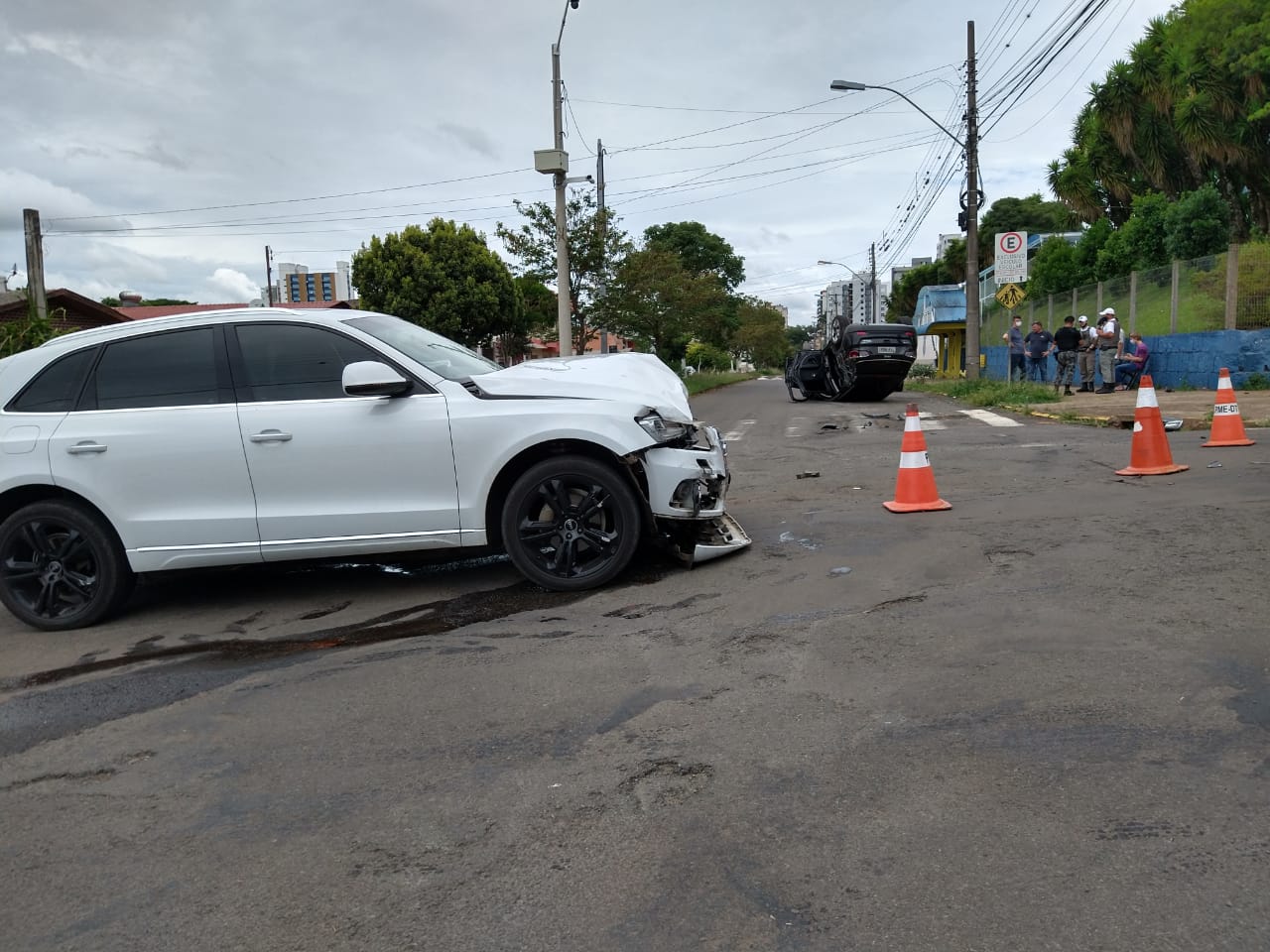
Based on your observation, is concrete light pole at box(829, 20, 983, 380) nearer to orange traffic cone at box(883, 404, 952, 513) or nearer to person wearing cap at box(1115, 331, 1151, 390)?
person wearing cap at box(1115, 331, 1151, 390)

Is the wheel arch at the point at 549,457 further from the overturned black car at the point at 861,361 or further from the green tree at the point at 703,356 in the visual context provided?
the green tree at the point at 703,356

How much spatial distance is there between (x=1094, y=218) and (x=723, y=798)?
143 ft

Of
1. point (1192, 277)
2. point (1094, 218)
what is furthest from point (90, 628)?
point (1094, 218)

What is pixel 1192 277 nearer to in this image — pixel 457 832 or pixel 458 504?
pixel 458 504

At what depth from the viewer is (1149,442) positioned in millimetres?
8664

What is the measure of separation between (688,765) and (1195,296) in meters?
19.2

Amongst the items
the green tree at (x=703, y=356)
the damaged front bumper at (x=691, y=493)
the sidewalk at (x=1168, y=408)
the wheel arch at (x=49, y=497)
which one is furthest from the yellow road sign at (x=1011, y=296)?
the green tree at (x=703, y=356)

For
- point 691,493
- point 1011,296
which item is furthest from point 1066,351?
point 691,493

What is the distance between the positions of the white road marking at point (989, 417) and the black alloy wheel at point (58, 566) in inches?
499

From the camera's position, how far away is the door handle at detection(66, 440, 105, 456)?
5656 millimetres

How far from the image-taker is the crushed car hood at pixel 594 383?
5789mm

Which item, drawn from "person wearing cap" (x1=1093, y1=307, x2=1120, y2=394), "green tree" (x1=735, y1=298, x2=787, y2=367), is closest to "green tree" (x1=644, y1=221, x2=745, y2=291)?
"green tree" (x1=735, y1=298, x2=787, y2=367)

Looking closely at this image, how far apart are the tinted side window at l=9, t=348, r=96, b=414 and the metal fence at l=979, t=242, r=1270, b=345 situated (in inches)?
730

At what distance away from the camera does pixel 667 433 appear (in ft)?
19.1
